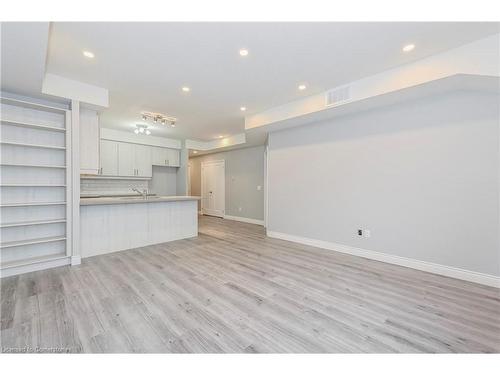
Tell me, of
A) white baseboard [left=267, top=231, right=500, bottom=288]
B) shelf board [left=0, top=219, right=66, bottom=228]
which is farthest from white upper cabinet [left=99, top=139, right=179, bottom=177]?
white baseboard [left=267, top=231, right=500, bottom=288]

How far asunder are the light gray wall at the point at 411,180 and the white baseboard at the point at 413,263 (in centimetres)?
7

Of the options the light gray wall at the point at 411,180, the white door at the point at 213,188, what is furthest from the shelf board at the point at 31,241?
the white door at the point at 213,188

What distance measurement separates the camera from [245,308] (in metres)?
2.18

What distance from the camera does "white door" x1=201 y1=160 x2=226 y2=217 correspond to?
27.5 feet

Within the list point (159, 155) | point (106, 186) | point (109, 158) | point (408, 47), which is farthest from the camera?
point (159, 155)

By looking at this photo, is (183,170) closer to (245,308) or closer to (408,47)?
(245,308)

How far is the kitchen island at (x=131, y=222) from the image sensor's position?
3.76 m

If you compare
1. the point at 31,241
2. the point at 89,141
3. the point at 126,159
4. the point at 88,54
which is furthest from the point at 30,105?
the point at 126,159

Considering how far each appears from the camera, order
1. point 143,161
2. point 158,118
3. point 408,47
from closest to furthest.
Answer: point 408,47 < point 158,118 < point 143,161

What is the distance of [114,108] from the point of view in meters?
4.53

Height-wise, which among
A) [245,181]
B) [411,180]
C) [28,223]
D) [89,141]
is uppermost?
[89,141]

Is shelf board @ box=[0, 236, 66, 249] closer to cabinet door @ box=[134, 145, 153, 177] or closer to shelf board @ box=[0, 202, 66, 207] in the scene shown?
shelf board @ box=[0, 202, 66, 207]

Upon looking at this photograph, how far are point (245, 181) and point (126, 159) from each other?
369 cm
